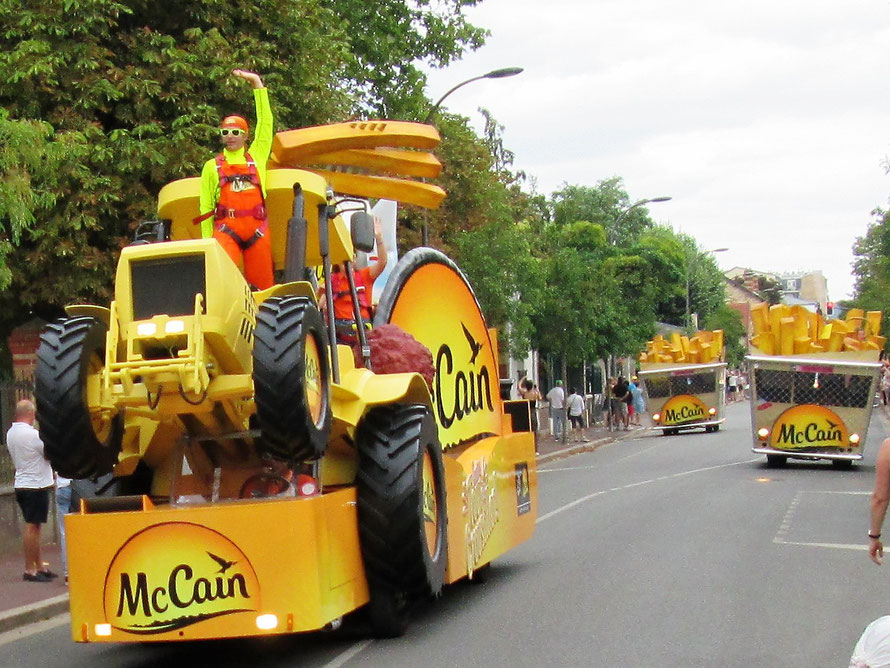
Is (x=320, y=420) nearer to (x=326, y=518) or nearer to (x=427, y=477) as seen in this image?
(x=326, y=518)

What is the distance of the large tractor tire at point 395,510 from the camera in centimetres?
863

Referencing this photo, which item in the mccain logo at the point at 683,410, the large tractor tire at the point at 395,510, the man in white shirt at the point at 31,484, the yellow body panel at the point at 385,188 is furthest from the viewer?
the mccain logo at the point at 683,410

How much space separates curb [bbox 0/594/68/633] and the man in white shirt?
108cm

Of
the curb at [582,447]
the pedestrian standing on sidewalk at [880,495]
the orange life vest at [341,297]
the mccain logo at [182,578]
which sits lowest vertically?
the curb at [582,447]

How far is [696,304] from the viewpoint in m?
90.6

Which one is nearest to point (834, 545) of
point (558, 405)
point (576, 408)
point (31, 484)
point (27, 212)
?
point (31, 484)

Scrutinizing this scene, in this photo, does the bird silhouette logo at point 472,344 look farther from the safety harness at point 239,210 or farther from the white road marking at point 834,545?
the white road marking at point 834,545

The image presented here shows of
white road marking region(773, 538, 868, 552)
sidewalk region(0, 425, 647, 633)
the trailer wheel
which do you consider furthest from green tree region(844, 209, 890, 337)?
sidewalk region(0, 425, 647, 633)

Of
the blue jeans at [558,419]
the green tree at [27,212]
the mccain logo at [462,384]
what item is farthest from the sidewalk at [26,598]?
the blue jeans at [558,419]

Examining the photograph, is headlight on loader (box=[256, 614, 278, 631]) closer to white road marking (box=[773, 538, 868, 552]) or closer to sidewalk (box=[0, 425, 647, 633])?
sidewalk (box=[0, 425, 647, 633])

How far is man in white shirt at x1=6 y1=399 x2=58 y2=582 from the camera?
13.3 m

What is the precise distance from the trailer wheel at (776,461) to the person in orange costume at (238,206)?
64.0 feet

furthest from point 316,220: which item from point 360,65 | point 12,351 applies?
point 360,65

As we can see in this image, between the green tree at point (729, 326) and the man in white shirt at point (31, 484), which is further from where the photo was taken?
the green tree at point (729, 326)
